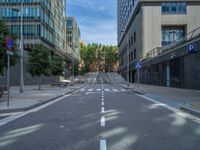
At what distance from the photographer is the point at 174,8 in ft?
203

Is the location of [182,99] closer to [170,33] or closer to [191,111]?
[191,111]

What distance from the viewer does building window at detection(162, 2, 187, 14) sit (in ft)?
202

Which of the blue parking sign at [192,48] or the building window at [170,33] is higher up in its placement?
the building window at [170,33]

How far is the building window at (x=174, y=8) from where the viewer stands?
61688 millimetres

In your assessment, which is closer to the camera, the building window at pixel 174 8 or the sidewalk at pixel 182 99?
the sidewalk at pixel 182 99

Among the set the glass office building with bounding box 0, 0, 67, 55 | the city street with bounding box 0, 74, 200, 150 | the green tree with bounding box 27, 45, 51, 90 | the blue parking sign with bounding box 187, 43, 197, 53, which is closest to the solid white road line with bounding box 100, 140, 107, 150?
the city street with bounding box 0, 74, 200, 150

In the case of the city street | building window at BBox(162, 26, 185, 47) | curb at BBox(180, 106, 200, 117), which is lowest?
the city street

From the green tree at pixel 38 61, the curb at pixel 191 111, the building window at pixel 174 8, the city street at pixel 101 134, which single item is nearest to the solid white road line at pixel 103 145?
the city street at pixel 101 134

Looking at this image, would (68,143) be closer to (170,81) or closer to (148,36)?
(170,81)

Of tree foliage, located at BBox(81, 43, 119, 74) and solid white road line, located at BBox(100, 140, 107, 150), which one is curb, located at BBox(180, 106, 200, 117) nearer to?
solid white road line, located at BBox(100, 140, 107, 150)

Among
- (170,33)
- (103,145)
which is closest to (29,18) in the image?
(170,33)

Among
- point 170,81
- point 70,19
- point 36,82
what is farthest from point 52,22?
point 70,19

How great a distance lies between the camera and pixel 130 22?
268 feet

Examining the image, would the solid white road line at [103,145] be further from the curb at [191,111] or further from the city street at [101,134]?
the curb at [191,111]
